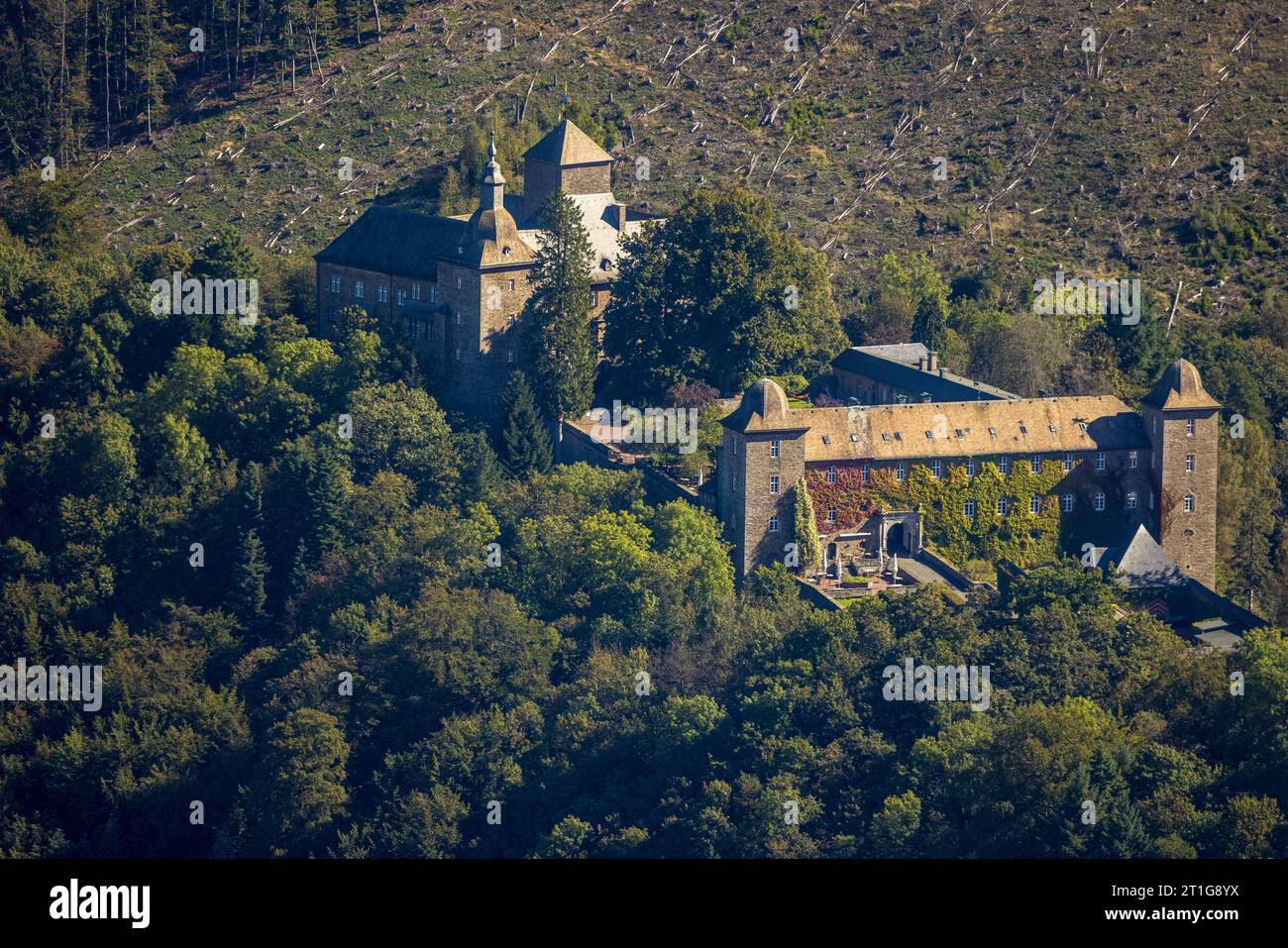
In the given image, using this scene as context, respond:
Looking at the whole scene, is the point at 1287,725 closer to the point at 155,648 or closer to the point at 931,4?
the point at 155,648

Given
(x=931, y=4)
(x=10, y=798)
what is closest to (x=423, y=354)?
(x=10, y=798)

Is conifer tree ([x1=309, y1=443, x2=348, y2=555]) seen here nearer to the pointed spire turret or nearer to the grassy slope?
the pointed spire turret

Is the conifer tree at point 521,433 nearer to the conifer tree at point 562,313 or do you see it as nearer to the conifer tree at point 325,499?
the conifer tree at point 562,313

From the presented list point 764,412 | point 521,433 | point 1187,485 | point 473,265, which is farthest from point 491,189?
point 1187,485

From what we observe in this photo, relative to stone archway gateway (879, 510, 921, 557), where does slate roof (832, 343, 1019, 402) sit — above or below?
above

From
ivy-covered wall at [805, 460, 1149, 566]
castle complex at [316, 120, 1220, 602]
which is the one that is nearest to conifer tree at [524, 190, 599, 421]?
castle complex at [316, 120, 1220, 602]

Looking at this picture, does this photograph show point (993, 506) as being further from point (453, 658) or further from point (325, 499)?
point (325, 499)
